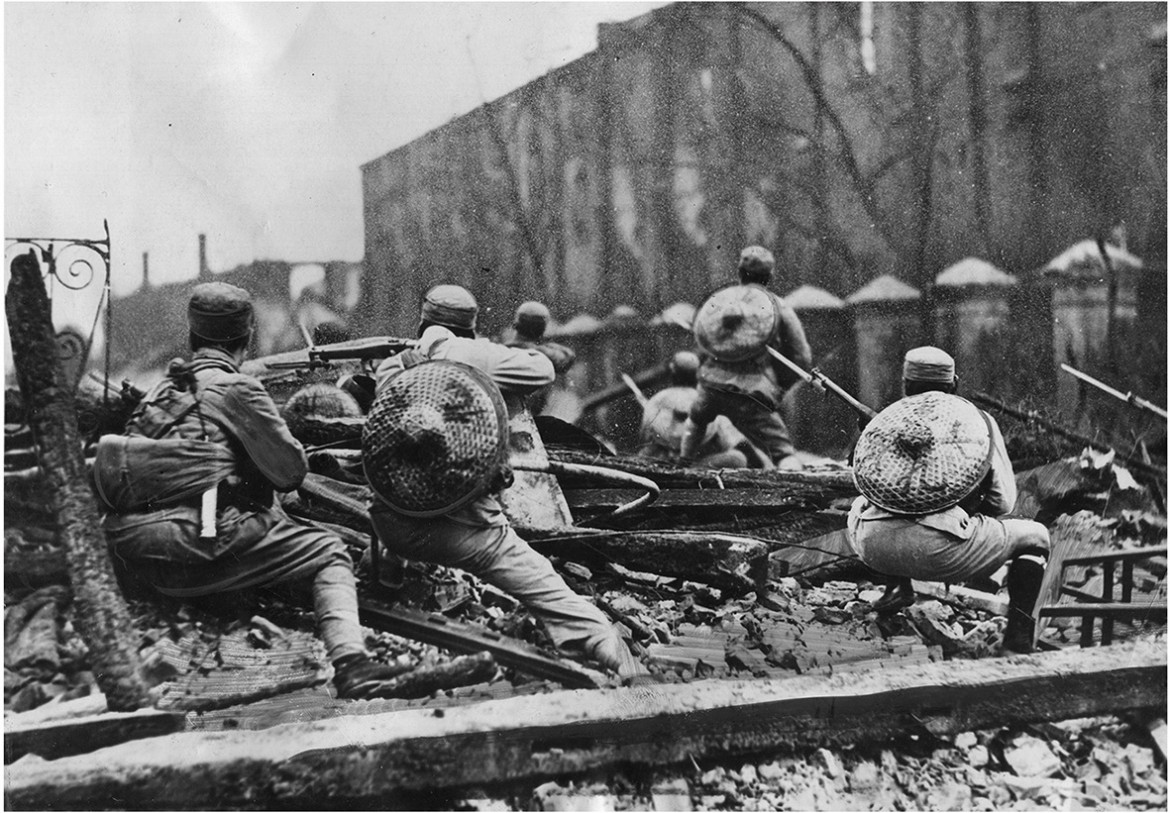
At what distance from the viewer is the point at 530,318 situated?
5.28 m

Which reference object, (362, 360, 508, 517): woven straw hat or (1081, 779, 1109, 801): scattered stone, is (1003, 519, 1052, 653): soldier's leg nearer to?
(1081, 779, 1109, 801): scattered stone

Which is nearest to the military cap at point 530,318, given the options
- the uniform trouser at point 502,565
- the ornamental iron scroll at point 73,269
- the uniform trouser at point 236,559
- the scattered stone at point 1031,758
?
the uniform trouser at point 502,565

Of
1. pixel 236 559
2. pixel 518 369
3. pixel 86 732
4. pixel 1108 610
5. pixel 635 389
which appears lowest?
pixel 86 732

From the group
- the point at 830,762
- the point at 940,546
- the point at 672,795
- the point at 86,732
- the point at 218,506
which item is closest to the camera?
the point at 86,732

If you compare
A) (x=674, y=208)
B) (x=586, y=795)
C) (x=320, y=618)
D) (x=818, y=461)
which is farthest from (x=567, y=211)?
(x=586, y=795)

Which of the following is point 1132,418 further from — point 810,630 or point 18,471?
point 18,471

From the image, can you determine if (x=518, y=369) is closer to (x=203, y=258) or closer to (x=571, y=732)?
(x=203, y=258)

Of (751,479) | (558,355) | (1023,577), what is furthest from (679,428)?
(1023,577)

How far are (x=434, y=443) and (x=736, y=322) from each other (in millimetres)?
1760

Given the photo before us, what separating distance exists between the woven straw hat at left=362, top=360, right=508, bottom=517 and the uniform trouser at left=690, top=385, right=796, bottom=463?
44.9 inches

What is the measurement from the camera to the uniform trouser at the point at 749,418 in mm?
5477

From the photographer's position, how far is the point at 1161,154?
543cm

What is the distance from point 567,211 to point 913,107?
190cm

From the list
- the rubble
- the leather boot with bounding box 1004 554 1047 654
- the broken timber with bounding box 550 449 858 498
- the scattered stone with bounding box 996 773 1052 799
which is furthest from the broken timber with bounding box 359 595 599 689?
the leather boot with bounding box 1004 554 1047 654
